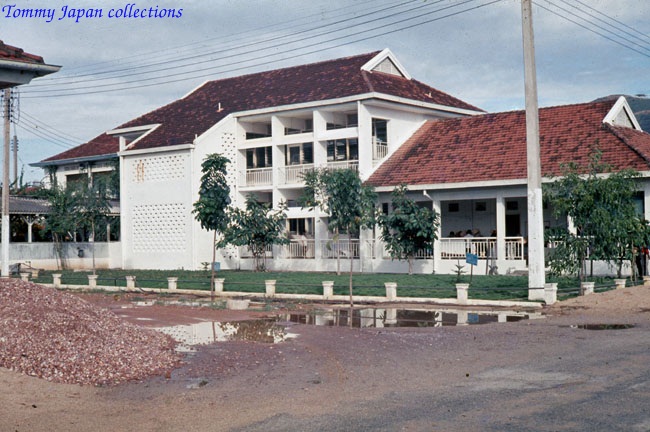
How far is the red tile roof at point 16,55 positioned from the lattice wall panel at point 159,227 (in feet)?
91.2

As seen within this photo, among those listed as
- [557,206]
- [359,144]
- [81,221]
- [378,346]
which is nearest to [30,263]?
[81,221]

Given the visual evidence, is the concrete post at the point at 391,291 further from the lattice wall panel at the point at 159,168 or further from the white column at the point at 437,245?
the lattice wall panel at the point at 159,168

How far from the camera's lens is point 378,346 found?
1483cm

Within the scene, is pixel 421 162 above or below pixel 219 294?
above

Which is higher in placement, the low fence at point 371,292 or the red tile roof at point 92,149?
the red tile roof at point 92,149

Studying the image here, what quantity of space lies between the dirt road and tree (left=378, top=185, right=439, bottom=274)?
16294mm

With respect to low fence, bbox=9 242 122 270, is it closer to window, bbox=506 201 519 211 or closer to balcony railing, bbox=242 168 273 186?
balcony railing, bbox=242 168 273 186

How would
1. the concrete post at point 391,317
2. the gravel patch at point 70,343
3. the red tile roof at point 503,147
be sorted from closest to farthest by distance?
the gravel patch at point 70,343 < the concrete post at point 391,317 < the red tile roof at point 503,147

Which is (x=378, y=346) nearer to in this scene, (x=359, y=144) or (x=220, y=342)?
(x=220, y=342)

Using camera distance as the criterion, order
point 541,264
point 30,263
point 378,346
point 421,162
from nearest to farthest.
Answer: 1. point 378,346
2. point 541,264
3. point 421,162
4. point 30,263

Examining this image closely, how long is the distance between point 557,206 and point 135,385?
49.9ft

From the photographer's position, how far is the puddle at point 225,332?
1599 centimetres

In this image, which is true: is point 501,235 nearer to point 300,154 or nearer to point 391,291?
point 391,291

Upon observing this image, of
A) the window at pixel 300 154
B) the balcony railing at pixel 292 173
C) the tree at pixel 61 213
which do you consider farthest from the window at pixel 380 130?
the tree at pixel 61 213
